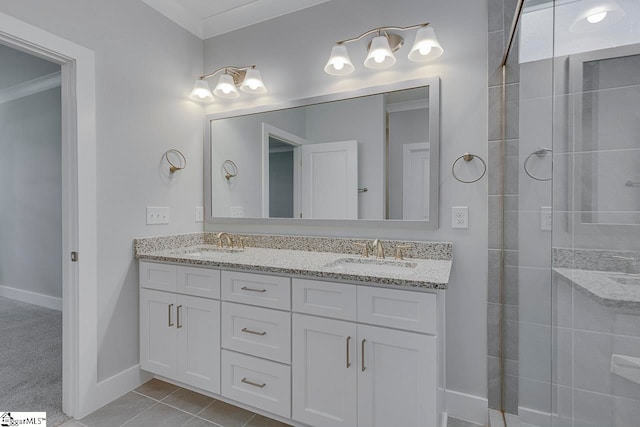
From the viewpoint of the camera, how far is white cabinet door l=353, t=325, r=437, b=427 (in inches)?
50.4

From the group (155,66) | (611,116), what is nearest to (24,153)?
(155,66)

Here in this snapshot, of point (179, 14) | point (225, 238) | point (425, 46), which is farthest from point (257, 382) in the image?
point (179, 14)

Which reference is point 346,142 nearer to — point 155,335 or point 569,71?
point 569,71

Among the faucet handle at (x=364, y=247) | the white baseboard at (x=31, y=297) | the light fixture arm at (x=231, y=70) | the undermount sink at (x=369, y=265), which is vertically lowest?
the white baseboard at (x=31, y=297)

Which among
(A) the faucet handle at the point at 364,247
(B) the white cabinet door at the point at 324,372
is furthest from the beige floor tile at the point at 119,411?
(A) the faucet handle at the point at 364,247

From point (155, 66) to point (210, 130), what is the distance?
Result: 0.55 m

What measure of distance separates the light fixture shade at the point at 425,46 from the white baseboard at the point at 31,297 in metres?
4.05

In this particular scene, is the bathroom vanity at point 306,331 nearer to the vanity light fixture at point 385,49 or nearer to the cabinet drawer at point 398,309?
the cabinet drawer at point 398,309

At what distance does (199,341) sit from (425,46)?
6.72 ft

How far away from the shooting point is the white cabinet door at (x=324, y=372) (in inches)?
55.6

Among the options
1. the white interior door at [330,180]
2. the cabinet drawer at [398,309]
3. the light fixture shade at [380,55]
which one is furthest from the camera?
the white interior door at [330,180]

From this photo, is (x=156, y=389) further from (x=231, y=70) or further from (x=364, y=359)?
(x=231, y=70)

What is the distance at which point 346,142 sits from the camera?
2.03 metres

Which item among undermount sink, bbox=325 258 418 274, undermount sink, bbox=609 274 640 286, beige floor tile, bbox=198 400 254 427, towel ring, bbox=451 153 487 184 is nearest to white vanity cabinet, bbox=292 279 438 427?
undermount sink, bbox=325 258 418 274
